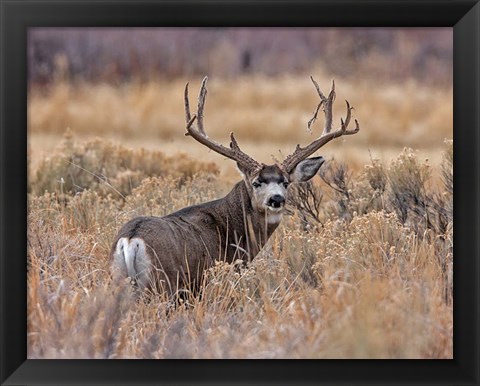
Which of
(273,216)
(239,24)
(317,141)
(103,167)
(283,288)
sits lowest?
(283,288)

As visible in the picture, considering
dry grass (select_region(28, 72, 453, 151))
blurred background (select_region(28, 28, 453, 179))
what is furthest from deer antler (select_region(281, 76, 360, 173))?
dry grass (select_region(28, 72, 453, 151))

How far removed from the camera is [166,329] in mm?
7523

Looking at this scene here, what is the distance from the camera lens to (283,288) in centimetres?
794

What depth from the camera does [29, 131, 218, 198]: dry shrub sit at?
39.4 feet

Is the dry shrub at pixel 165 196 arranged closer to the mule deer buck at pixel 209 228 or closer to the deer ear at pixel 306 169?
the mule deer buck at pixel 209 228

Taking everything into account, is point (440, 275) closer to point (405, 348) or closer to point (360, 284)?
point (360, 284)

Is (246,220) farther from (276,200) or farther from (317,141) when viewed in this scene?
(317,141)

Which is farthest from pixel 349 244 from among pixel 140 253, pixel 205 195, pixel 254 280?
pixel 205 195

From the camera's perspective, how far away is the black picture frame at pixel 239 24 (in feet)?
22.1

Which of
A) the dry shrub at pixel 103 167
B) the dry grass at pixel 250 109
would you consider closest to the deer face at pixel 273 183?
the dry shrub at pixel 103 167

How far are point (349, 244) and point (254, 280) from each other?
31.5 inches

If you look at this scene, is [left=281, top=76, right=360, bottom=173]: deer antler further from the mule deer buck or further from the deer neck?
the deer neck

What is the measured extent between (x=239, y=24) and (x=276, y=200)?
6.40 ft

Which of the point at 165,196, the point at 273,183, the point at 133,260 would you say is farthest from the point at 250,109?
the point at 133,260
